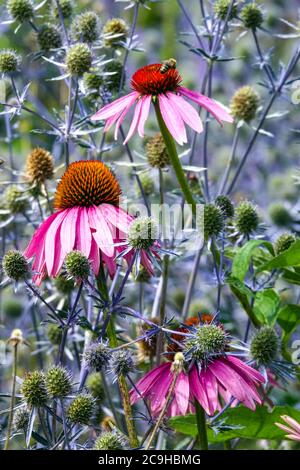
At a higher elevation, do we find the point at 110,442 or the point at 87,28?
the point at 87,28

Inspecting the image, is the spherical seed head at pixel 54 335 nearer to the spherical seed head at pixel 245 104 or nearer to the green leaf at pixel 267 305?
the green leaf at pixel 267 305

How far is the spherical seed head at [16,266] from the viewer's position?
1.29 m

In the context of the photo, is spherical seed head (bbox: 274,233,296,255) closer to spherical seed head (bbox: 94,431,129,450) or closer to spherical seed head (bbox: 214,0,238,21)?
spherical seed head (bbox: 214,0,238,21)

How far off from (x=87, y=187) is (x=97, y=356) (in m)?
0.29

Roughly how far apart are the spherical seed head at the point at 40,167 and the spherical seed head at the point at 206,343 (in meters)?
0.64

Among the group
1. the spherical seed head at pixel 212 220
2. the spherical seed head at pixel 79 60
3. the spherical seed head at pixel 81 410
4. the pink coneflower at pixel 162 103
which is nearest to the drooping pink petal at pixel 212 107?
the pink coneflower at pixel 162 103

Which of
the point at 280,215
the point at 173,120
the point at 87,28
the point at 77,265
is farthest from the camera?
the point at 280,215

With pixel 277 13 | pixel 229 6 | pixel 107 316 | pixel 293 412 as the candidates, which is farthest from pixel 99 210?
pixel 277 13

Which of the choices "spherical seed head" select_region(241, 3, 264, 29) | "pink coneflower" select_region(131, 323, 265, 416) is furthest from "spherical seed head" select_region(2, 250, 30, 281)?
"spherical seed head" select_region(241, 3, 264, 29)

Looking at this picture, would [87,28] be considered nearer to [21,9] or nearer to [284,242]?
[21,9]

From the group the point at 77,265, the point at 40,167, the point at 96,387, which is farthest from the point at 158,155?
the point at 77,265

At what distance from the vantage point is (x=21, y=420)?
49.4 inches

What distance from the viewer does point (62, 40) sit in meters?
1.78
